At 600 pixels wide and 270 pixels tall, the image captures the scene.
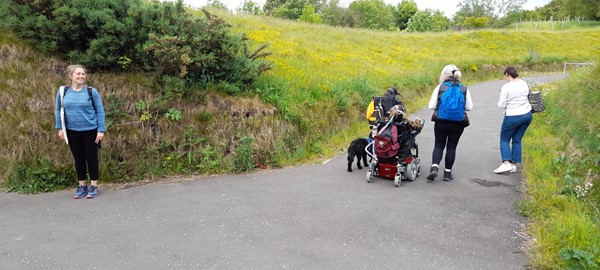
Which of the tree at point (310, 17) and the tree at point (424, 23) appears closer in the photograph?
the tree at point (310, 17)

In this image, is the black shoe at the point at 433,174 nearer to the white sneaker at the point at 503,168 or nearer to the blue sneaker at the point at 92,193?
the white sneaker at the point at 503,168

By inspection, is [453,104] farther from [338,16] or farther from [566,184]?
[338,16]

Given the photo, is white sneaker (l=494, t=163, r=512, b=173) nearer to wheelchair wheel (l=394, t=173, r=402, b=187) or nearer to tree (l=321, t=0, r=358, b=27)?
wheelchair wheel (l=394, t=173, r=402, b=187)

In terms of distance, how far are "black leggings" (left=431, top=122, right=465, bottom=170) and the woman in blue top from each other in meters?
5.14

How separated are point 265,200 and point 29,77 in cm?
485

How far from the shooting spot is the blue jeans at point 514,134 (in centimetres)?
677

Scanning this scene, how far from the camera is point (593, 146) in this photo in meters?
6.83

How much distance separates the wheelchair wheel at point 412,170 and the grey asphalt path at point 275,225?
0.19m

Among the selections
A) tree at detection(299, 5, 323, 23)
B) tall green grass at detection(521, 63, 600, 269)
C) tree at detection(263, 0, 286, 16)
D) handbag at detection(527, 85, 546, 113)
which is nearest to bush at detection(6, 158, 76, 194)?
tall green grass at detection(521, 63, 600, 269)

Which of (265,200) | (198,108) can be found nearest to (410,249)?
(265,200)

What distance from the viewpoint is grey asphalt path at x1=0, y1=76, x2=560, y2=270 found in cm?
396

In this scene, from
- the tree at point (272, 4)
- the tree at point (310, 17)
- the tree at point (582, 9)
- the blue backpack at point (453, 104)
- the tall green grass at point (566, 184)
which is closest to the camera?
the tall green grass at point (566, 184)

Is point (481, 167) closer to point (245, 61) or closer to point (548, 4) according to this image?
point (245, 61)

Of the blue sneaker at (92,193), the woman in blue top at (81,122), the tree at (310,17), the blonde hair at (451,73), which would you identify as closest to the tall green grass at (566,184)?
the blonde hair at (451,73)
